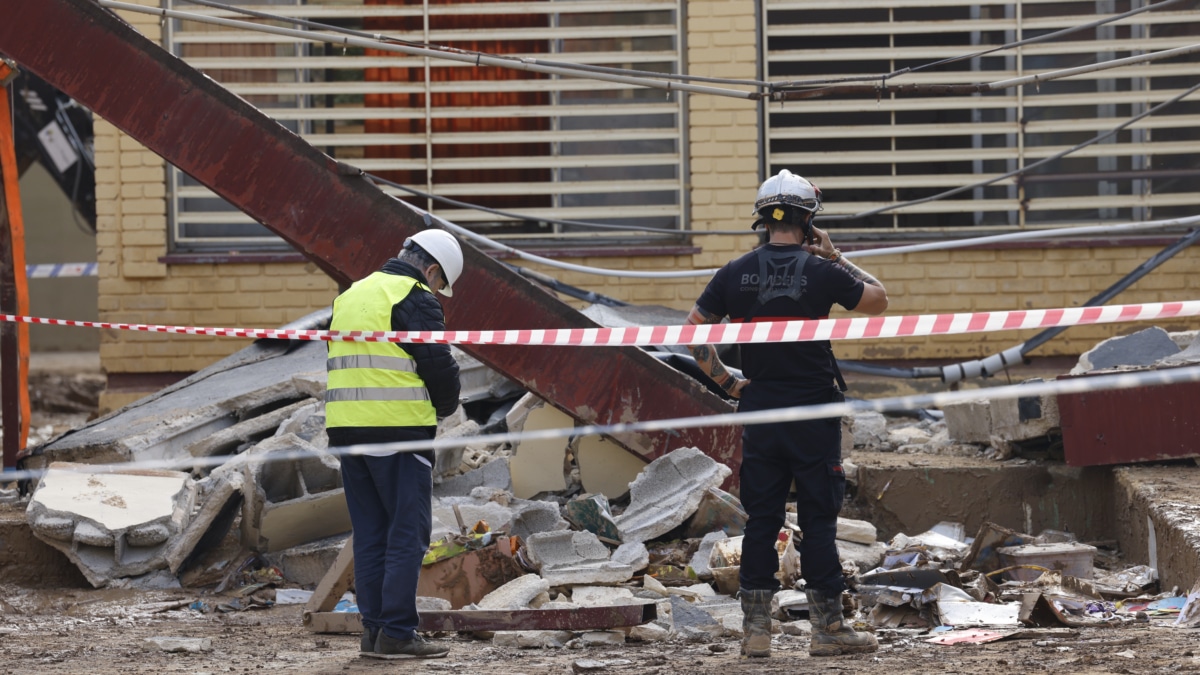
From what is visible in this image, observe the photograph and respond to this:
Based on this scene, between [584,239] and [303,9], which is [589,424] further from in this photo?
[303,9]

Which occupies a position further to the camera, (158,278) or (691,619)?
(158,278)

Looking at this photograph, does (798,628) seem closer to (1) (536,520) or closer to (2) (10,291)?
(1) (536,520)

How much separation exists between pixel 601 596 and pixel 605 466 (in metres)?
1.67

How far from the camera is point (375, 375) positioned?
4.92 metres

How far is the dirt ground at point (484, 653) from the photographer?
4410 mm

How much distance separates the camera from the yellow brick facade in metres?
10.7

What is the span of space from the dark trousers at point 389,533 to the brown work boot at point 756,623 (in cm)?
124

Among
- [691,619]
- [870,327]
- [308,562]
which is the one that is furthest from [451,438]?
[870,327]

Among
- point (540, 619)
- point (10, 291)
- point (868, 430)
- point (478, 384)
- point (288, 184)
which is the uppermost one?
point (288, 184)

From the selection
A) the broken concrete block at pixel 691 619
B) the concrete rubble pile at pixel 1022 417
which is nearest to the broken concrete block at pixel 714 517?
the concrete rubble pile at pixel 1022 417

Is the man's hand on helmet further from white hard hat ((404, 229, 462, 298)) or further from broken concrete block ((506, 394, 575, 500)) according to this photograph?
broken concrete block ((506, 394, 575, 500))

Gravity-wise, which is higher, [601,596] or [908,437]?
[908,437]

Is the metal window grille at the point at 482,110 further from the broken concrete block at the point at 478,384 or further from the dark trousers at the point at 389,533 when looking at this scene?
the dark trousers at the point at 389,533

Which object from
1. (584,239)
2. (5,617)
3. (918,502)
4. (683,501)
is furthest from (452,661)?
(584,239)
